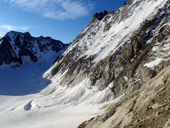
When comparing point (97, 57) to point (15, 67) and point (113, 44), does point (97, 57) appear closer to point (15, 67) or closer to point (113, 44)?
point (113, 44)

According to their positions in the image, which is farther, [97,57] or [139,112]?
[97,57]

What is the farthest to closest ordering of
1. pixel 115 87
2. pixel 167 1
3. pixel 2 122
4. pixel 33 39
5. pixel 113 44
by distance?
pixel 33 39 → pixel 113 44 → pixel 167 1 → pixel 115 87 → pixel 2 122

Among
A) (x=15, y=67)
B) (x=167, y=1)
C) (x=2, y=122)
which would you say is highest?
(x=15, y=67)

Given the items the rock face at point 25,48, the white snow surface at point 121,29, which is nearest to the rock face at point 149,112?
the white snow surface at point 121,29

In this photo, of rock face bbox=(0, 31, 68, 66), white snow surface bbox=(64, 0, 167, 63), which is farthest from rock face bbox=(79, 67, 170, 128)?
rock face bbox=(0, 31, 68, 66)

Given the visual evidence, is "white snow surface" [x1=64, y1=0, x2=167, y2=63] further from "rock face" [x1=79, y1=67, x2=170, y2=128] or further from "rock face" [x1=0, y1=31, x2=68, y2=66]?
"rock face" [x1=0, y1=31, x2=68, y2=66]

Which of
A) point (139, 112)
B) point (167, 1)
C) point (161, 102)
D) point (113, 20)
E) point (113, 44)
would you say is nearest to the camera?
point (161, 102)

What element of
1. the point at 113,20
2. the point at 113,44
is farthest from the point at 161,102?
the point at 113,20

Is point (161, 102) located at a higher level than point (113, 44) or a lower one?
lower
